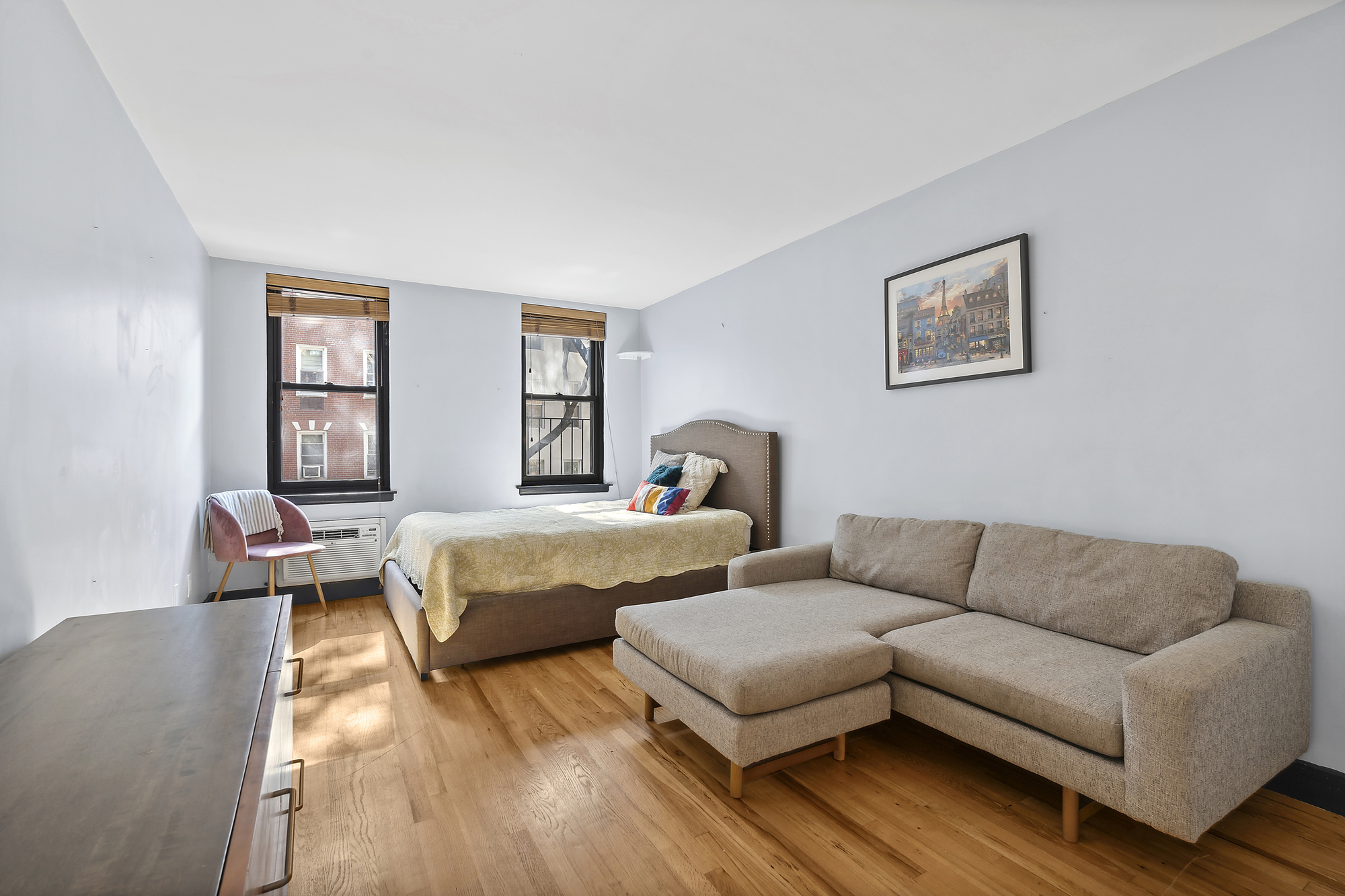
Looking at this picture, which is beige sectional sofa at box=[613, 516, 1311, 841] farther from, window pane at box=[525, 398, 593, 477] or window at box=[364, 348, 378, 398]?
window at box=[364, 348, 378, 398]

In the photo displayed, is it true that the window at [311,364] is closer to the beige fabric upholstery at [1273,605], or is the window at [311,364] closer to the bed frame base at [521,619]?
the bed frame base at [521,619]

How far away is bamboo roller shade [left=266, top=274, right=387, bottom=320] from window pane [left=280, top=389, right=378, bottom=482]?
2.02 ft

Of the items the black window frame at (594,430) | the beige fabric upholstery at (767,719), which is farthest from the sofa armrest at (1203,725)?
the black window frame at (594,430)

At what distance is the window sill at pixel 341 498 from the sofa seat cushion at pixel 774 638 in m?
2.99

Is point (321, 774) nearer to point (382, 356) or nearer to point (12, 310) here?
point (12, 310)

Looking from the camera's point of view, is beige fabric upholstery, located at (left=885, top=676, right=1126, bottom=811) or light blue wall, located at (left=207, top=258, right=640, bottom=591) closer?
beige fabric upholstery, located at (left=885, top=676, right=1126, bottom=811)

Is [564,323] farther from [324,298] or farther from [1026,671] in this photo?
[1026,671]

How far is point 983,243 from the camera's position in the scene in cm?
295

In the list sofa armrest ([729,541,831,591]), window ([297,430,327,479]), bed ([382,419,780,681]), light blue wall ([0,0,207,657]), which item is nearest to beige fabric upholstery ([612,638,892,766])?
sofa armrest ([729,541,831,591])

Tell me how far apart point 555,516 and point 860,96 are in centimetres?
303

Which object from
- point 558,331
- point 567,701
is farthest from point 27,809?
point 558,331

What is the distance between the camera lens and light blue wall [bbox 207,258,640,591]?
4.41m

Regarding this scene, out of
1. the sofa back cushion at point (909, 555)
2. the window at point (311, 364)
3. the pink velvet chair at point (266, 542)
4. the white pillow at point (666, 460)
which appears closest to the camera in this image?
the sofa back cushion at point (909, 555)

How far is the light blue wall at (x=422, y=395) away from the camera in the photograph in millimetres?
4414
